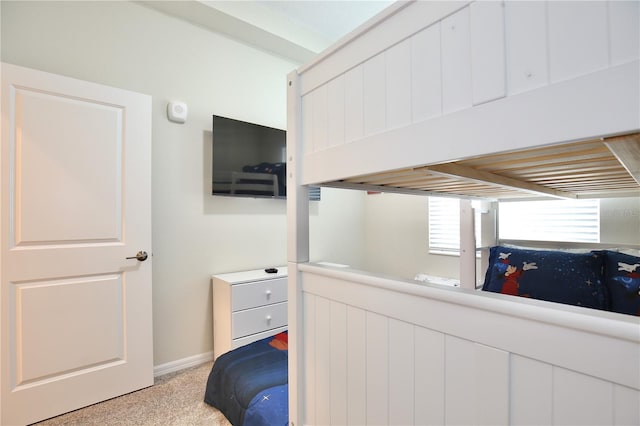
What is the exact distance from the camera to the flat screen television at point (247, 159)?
261 centimetres

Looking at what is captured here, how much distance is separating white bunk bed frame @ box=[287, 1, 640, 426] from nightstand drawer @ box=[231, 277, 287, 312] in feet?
4.46

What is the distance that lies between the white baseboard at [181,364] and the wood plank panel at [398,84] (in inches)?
99.6

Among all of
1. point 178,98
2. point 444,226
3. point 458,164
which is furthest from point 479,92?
point 444,226

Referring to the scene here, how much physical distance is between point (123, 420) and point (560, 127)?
2433mm

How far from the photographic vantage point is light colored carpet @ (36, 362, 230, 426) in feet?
5.86

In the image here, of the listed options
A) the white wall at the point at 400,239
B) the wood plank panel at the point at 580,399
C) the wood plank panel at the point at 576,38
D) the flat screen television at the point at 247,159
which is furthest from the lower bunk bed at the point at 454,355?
the white wall at the point at 400,239

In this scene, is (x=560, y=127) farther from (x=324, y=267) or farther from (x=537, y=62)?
(x=324, y=267)

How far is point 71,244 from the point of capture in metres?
1.96

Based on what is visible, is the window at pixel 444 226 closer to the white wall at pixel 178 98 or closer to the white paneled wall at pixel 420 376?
the white wall at pixel 178 98

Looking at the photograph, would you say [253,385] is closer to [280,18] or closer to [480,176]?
[480,176]

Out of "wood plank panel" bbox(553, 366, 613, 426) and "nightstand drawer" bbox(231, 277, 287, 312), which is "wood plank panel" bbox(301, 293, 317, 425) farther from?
"nightstand drawer" bbox(231, 277, 287, 312)

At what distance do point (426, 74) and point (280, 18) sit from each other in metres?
2.62

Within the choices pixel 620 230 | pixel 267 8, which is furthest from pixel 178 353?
pixel 620 230

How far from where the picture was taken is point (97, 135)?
202 centimetres
